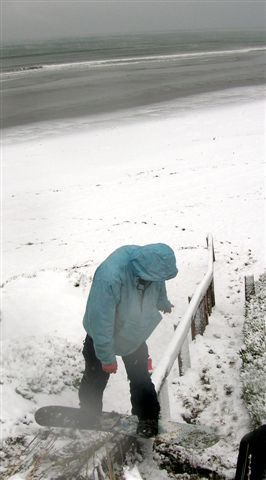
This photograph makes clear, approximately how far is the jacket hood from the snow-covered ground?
1.57 meters

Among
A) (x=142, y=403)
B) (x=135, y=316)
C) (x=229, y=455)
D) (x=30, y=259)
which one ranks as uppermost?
(x=135, y=316)

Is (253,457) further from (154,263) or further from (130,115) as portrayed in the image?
(130,115)

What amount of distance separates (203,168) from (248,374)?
1088 cm

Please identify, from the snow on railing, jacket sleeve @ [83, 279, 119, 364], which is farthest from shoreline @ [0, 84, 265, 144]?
jacket sleeve @ [83, 279, 119, 364]

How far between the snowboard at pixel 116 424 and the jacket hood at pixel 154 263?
1296 millimetres

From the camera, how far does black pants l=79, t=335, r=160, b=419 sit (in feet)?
12.8

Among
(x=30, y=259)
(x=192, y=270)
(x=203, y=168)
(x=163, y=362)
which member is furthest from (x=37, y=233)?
(x=163, y=362)

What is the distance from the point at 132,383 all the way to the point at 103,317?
889 millimetres

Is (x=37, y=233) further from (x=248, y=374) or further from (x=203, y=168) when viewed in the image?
(x=248, y=374)

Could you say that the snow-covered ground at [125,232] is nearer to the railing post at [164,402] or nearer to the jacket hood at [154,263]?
the railing post at [164,402]

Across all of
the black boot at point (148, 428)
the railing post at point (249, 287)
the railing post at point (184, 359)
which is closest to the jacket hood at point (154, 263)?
the black boot at point (148, 428)

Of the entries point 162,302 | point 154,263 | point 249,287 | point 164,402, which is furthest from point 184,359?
point 154,263

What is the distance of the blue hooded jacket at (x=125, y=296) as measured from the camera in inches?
132

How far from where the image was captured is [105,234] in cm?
1035
